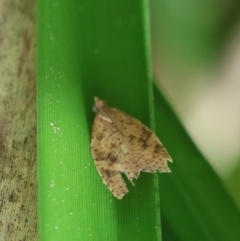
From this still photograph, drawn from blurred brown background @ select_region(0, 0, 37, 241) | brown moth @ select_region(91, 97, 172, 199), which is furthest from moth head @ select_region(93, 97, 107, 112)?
Answer: blurred brown background @ select_region(0, 0, 37, 241)

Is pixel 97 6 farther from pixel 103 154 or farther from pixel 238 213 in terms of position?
pixel 238 213

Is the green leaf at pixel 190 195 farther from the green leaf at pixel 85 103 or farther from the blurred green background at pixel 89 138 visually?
the green leaf at pixel 85 103

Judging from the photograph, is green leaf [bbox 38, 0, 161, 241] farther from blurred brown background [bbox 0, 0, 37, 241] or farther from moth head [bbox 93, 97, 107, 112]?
blurred brown background [bbox 0, 0, 37, 241]

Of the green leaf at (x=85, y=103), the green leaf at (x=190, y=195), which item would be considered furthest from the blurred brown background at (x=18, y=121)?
the green leaf at (x=190, y=195)

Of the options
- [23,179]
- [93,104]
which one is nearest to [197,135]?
[93,104]

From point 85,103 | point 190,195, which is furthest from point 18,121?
point 190,195
